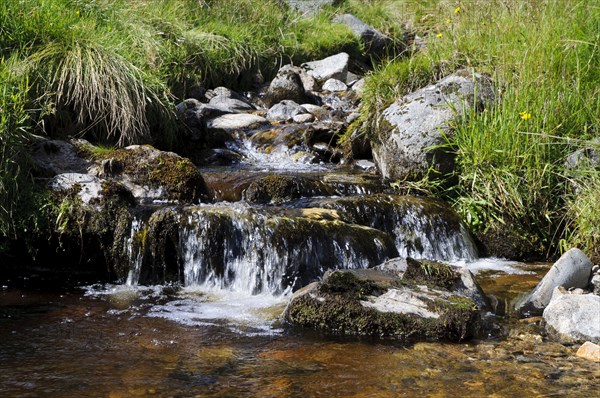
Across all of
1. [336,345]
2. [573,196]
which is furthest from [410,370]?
[573,196]

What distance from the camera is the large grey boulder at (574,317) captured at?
4039 mm

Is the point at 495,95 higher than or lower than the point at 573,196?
higher

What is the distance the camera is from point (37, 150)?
20.4 feet

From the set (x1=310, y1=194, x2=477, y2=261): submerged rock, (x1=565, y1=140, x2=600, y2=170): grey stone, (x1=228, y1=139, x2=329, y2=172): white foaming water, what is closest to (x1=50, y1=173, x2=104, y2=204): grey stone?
(x1=310, y1=194, x2=477, y2=261): submerged rock

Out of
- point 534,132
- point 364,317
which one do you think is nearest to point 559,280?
point 364,317

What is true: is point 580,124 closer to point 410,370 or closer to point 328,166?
point 328,166

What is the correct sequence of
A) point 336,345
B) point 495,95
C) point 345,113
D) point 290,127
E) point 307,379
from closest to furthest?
1. point 307,379
2. point 336,345
3. point 495,95
4. point 290,127
5. point 345,113

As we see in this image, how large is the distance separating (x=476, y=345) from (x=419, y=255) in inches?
87.2

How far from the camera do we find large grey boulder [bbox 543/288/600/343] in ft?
13.3

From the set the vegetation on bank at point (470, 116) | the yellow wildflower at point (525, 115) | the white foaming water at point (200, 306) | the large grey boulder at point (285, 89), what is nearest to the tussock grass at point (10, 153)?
the vegetation on bank at point (470, 116)

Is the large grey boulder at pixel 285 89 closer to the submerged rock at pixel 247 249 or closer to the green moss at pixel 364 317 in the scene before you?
the submerged rock at pixel 247 249

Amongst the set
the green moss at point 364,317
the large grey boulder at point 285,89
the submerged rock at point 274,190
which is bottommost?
the green moss at point 364,317

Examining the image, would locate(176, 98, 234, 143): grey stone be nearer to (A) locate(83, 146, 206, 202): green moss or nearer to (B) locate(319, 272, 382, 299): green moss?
(A) locate(83, 146, 206, 202): green moss

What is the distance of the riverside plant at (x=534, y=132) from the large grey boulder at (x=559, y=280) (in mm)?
644
